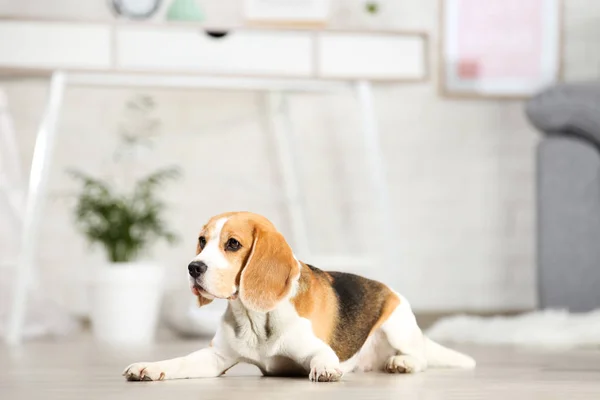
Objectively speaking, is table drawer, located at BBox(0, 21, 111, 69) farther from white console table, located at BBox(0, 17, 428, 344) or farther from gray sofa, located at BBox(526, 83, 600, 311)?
gray sofa, located at BBox(526, 83, 600, 311)

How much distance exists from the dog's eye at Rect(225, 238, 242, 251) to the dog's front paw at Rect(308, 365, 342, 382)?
213mm

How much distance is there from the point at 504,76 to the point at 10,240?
5.85 feet

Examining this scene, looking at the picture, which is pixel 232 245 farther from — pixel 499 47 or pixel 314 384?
pixel 499 47

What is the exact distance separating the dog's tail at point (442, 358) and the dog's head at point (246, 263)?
0.42 metres

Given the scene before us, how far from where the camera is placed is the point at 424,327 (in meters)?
2.88

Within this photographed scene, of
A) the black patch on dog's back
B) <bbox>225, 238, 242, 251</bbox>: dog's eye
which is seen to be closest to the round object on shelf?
the black patch on dog's back

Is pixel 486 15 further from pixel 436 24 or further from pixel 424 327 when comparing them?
pixel 424 327

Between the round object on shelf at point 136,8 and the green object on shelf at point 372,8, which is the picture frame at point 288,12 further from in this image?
the green object on shelf at point 372,8

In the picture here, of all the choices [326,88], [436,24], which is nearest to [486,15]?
[436,24]

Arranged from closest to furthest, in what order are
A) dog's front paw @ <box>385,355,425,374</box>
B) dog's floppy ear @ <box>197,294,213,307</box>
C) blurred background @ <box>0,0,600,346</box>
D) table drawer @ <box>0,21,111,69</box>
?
dog's floppy ear @ <box>197,294,213,307</box> < dog's front paw @ <box>385,355,425,374</box> < table drawer @ <box>0,21,111,69</box> < blurred background @ <box>0,0,600,346</box>

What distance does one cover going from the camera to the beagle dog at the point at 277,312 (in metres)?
1.38

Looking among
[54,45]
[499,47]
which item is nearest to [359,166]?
[499,47]

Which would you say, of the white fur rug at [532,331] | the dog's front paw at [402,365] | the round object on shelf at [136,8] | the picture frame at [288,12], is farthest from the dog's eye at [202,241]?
the round object on shelf at [136,8]

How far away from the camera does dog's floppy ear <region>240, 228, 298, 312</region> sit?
1.37 meters
